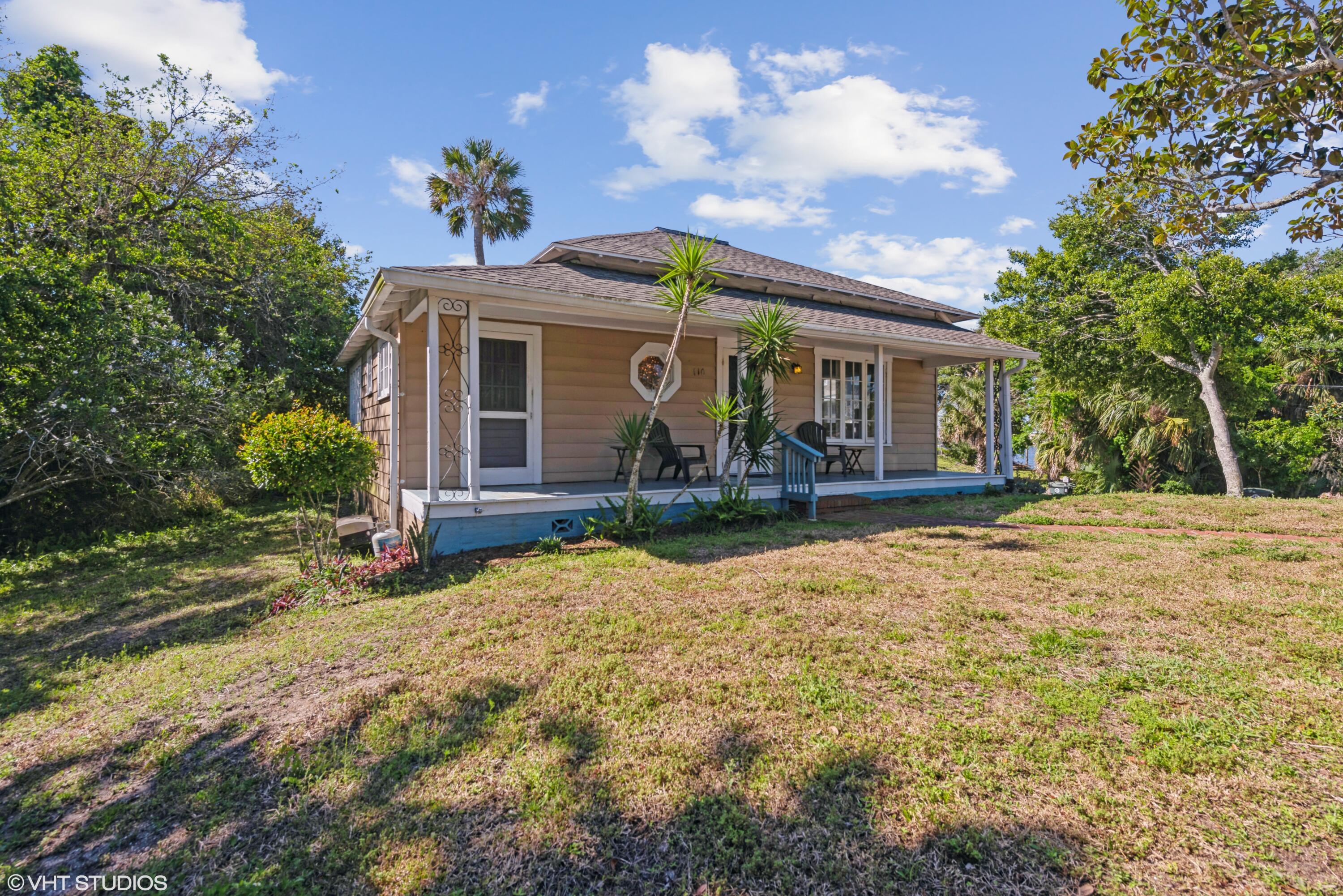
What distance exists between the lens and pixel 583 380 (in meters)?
8.31

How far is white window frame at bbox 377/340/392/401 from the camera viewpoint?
297 inches

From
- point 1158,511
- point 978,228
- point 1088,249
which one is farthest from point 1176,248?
point 1158,511

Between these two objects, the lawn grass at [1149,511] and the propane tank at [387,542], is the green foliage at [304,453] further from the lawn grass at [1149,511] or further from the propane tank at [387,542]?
the lawn grass at [1149,511]

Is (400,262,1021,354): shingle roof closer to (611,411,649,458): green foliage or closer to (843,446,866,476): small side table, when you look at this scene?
(611,411,649,458): green foliage

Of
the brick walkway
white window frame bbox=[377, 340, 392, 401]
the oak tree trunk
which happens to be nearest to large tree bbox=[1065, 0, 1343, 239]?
the brick walkway

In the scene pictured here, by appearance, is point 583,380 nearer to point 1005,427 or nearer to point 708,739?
point 708,739

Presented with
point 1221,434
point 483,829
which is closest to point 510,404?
point 483,829

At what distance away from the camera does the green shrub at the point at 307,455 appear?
17.5 ft

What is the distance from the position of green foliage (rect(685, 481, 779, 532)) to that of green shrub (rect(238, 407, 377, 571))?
11.5ft

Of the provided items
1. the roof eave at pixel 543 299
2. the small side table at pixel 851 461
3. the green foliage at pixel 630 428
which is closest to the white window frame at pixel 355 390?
the roof eave at pixel 543 299

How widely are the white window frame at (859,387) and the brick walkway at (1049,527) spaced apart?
2.19 m

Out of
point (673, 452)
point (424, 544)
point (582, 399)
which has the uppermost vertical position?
point (582, 399)

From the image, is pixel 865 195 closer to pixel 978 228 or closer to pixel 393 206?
pixel 978 228

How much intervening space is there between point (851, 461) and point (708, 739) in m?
8.27
